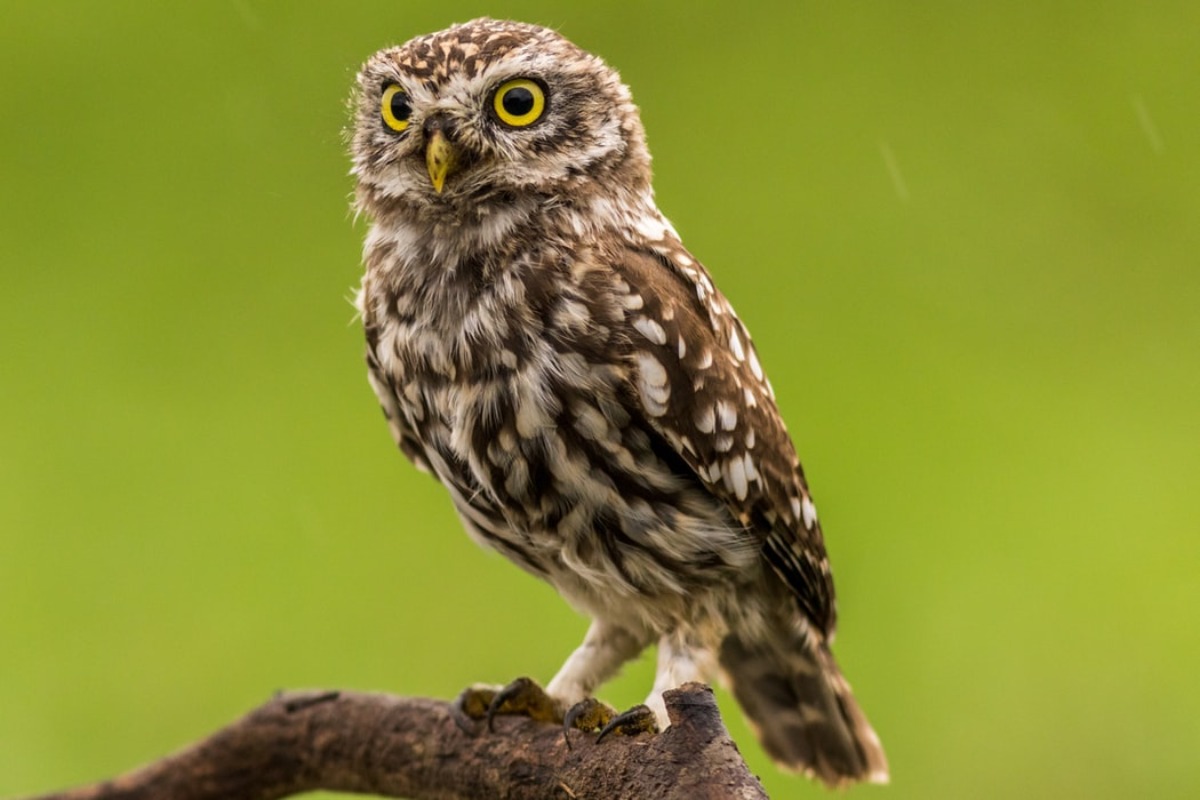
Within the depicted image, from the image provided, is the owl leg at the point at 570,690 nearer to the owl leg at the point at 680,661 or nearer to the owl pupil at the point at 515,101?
the owl leg at the point at 680,661

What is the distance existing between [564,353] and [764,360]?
318 cm

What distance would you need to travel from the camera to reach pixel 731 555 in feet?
10.0

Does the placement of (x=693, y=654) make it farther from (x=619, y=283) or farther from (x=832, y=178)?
(x=832, y=178)

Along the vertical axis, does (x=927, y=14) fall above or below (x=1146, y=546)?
above

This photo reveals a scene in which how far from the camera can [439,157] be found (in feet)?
9.22

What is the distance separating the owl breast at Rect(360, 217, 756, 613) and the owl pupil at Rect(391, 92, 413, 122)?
0.80 ft

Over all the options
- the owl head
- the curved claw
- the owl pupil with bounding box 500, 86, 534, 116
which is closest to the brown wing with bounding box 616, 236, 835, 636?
the owl head

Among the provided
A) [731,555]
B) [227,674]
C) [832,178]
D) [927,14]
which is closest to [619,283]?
[731,555]

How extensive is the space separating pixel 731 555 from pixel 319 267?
3305mm

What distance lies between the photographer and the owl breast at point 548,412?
2.80m

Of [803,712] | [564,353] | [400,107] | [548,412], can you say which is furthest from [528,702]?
[400,107]

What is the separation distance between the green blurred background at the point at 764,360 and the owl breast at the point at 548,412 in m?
1.75

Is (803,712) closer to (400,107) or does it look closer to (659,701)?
(659,701)

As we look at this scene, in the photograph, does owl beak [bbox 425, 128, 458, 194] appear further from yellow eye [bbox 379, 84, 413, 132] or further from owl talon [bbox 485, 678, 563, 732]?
owl talon [bbox 485, 678, 563, 732]
